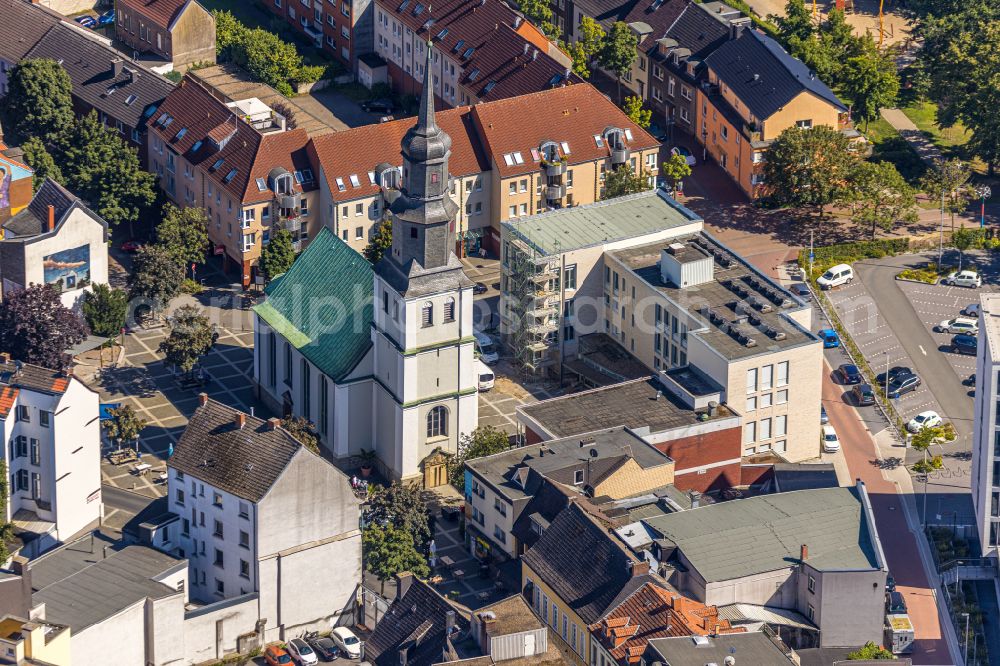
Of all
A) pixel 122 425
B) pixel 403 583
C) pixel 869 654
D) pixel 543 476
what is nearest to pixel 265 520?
pixel 403 583

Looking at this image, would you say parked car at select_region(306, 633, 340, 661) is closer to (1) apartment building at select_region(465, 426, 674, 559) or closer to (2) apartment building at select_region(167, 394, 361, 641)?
(2) apartment building at select_region(167, 394, 361, 641)

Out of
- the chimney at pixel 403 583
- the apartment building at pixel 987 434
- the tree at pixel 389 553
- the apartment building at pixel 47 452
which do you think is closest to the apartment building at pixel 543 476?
the tree at pixel 389 553

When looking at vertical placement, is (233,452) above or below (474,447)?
below

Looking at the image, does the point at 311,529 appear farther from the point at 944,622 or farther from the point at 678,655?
the point at 944,622

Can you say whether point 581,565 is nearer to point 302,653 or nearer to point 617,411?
point 302,653

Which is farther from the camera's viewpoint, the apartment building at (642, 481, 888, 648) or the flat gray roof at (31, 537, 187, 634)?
the apartment building at (642, 481, 888, 648)

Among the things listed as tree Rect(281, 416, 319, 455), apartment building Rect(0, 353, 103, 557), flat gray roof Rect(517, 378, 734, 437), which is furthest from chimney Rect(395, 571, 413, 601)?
apartment building Rect(0, 353, 103, 557)
